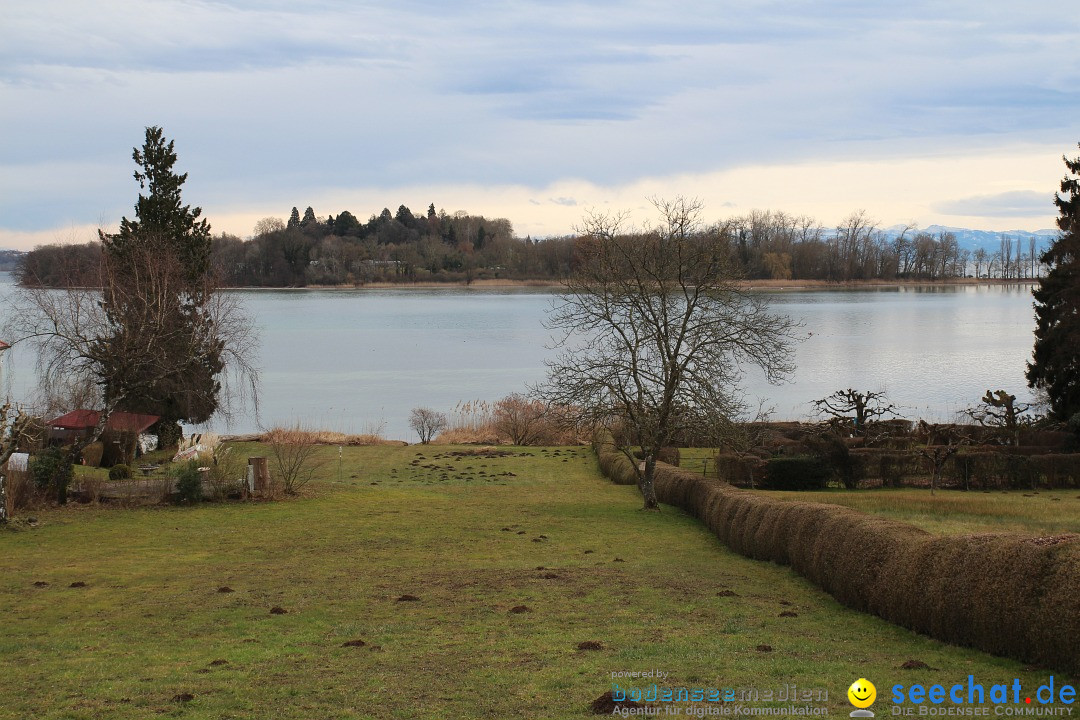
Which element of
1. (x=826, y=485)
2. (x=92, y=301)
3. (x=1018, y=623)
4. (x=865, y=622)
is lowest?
(x=826, y=485)

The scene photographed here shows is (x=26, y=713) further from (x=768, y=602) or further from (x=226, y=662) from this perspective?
(x=768, y=602)

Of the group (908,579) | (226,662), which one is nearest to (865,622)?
(908,579)

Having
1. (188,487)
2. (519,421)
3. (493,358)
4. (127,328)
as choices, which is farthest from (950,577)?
(493,358)

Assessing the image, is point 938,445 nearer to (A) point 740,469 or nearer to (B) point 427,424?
(A) point 740,469

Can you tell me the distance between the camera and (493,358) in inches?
2795

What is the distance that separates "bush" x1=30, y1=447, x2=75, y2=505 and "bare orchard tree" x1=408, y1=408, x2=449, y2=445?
21162 mm

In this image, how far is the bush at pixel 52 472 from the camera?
22.2 m

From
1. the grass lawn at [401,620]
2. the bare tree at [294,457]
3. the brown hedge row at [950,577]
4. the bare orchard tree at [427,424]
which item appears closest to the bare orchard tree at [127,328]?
the bare tree at [294,457]

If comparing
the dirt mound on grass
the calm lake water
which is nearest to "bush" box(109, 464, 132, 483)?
the calm lake water

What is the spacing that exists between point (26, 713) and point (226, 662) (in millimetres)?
1937

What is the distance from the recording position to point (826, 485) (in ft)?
91.0

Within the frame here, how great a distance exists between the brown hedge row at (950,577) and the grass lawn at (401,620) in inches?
10.4

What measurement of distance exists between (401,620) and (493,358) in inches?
2367

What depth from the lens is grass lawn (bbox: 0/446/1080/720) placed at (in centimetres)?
771
